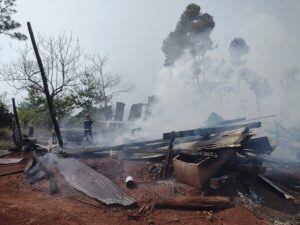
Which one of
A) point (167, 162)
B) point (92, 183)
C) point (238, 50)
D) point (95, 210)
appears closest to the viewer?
point (95, 210)

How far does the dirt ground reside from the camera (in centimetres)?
679

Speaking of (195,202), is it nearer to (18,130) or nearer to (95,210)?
(95,210)

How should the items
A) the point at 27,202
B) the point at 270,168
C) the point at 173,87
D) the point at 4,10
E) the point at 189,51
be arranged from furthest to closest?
1. the point at 189,51
2. the point at 173,87
3. the point at 4,10
4. the point at 270,168
5. the point at 27,202

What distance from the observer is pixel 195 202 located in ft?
24.9

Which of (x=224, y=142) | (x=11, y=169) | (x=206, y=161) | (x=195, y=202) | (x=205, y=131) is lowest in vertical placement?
(x=195, y=202)

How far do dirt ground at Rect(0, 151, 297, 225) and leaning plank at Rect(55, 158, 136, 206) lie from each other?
187 mm

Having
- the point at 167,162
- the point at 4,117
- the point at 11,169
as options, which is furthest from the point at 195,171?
the point at 4,117

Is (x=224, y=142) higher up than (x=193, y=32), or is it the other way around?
(x=193, y=32)

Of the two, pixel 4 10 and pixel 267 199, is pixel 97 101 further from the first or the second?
pixel 267 199

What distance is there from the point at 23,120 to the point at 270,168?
2304 centimetres

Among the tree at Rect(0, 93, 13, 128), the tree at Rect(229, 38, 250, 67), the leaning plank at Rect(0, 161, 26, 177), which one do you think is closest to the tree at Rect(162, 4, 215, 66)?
the tree at Rect(229, 38, 250, 67)

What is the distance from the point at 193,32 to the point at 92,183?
101 ft

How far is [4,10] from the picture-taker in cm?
2259

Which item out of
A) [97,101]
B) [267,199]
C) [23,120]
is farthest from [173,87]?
[267,199]
